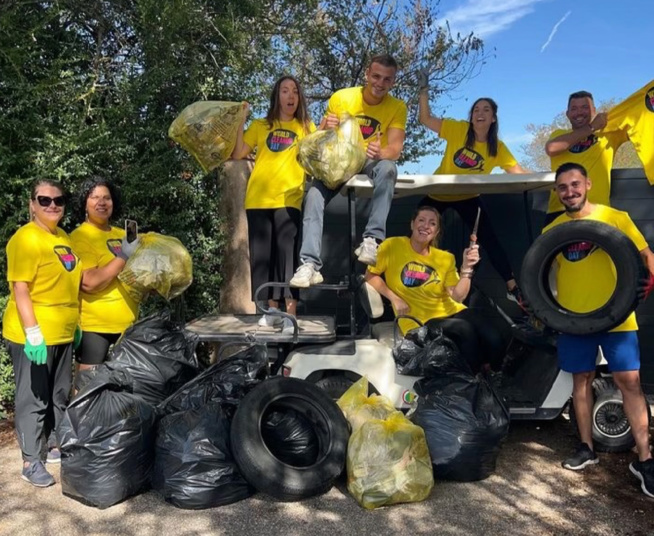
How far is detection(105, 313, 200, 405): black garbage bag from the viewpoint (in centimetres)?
354

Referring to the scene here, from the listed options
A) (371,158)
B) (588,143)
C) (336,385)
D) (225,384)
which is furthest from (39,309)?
(588,143)

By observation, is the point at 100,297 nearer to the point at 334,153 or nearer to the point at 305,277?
the point at 305,277

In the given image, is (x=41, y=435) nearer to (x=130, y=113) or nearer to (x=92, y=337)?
(x=92, y=337)

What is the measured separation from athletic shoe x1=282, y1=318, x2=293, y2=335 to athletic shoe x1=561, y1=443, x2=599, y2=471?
2024 millimetres

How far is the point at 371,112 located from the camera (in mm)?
4270

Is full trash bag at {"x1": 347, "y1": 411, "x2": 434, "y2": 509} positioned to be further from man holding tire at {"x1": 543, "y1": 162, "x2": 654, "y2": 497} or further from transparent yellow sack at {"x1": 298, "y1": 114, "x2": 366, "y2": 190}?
transparent yellow sack at {"x1": 298, "y1": 114, "x2": 366, "y2": 190}

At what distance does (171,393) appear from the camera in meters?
3.67

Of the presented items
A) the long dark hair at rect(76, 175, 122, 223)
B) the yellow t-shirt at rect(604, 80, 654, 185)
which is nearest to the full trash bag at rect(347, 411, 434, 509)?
the long dark hair at rect(76, 175, 122, 223)

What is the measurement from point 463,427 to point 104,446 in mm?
2077

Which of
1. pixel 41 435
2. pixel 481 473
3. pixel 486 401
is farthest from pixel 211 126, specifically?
pixel 481 473

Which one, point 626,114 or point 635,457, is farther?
point 626,114

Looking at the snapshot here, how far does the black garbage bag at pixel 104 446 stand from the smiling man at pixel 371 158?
1287 millimetres

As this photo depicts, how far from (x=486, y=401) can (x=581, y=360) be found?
689 millimetres

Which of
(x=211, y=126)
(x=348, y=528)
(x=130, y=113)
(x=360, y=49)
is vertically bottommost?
(x=348, y=528)
